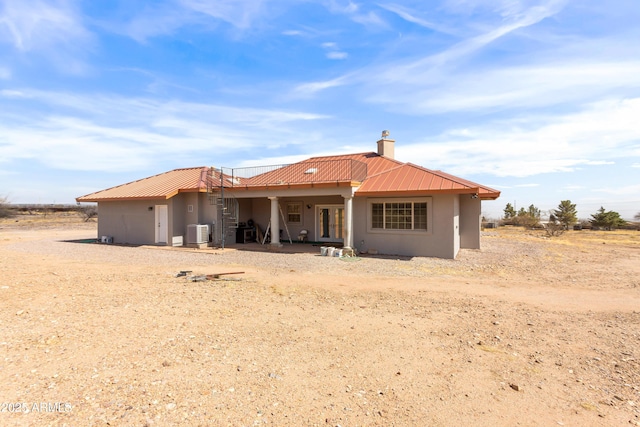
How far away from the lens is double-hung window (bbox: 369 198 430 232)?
14.3 m

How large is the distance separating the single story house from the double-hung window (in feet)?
0.13

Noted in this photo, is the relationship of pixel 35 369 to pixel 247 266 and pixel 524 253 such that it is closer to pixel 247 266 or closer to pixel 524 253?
pixel 247 266

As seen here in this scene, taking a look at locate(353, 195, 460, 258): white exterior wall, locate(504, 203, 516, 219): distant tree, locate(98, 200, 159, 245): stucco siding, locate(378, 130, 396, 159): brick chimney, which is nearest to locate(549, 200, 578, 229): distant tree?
locate(504, 203, 516, 219): distant tree

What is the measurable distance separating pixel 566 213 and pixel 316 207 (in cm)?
2776

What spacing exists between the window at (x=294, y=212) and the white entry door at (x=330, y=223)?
1.11 metres

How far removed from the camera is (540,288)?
8.74 meters

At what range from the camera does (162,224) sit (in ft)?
60.5

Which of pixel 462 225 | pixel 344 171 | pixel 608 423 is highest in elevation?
pixel 344 171

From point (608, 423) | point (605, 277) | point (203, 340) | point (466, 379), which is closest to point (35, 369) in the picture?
point (203, 340)

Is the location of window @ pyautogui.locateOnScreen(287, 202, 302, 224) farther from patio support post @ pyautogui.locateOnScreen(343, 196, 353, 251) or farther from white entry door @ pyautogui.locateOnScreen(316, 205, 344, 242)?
patio support post @ pyautogui.locateOnScreen(343, 196, 353, 251)

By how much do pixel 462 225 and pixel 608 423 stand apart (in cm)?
1378

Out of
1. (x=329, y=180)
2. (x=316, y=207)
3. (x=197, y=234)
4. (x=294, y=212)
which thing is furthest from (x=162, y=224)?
(x=329, y=180)

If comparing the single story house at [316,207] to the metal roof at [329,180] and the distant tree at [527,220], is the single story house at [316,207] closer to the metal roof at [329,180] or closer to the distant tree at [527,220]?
the metal roof at [329,180]

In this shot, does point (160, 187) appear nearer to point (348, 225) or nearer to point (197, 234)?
point (197, 234)
